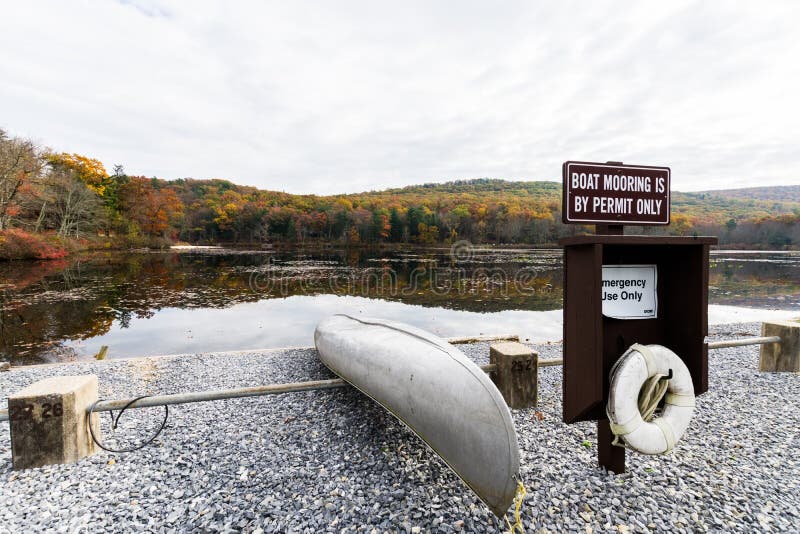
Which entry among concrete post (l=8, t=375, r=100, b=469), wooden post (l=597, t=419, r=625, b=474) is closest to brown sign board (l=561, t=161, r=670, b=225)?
wooden post (l=597, t=419, r=625, b=474)

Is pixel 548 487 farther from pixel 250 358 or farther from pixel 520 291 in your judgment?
pixel 520 291

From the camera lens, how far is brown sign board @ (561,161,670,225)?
8.93ft

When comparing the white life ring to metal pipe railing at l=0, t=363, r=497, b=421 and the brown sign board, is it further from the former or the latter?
metal pipe railing at l=0, t=363, r=497, b=421

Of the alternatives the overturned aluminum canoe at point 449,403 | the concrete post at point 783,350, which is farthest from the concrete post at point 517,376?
the concrete post at point 783,350

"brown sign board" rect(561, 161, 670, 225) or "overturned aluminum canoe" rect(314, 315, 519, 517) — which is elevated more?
"brown sign board" rect(561, 161, 670, 225)

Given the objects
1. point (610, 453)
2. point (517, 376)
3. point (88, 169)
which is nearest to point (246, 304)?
point (517, 376)

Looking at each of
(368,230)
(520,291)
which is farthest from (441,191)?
(520,291)

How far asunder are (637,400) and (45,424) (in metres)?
4.38

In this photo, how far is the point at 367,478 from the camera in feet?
9.31

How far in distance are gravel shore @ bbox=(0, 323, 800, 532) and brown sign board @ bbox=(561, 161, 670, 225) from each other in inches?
76.1

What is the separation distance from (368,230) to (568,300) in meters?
64.8

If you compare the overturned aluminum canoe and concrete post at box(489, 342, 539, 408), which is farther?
concrete post at box(489, 342, 539, 408)

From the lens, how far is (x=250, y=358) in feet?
22.1

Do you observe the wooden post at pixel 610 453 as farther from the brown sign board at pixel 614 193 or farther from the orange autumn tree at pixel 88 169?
the orange autumn tree at pixel 88 169
